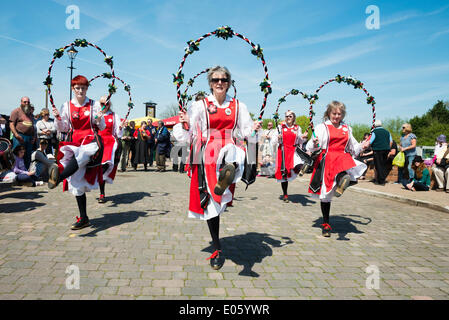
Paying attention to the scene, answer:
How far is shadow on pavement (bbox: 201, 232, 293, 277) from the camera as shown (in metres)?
3.83

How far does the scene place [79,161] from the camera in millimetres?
4867

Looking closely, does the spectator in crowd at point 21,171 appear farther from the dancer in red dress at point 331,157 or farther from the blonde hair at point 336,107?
the blonde hair at point 336,107

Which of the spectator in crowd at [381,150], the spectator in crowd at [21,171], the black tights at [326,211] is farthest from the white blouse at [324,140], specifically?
the spectator in crowd at [21,171]

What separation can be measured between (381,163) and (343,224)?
24.6 ft

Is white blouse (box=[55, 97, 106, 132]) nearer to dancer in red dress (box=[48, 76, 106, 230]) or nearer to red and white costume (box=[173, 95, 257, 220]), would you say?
dancer in red dress (box=[48, 76, 106, 230])

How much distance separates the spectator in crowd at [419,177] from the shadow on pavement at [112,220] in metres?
8.89

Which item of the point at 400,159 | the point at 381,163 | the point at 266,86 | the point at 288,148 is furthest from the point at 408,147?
the point at 266,86

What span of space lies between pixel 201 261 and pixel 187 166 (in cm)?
119

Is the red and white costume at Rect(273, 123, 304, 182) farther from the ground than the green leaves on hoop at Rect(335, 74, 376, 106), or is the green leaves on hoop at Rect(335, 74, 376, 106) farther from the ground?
the green leaves on hoop at Rect(335, 74, 376, 106)

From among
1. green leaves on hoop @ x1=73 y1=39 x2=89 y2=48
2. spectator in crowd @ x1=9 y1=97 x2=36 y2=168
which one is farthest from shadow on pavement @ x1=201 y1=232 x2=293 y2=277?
spectator in crowd @ x1=9 y1=97 x2=36 y2=168

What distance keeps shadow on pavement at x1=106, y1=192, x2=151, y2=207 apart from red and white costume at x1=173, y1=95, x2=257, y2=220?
3899 millimetres

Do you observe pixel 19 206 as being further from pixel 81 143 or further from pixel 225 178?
pixel 225 178

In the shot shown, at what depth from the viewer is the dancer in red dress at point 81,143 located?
16.0 feet

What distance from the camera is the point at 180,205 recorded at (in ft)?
23.7
